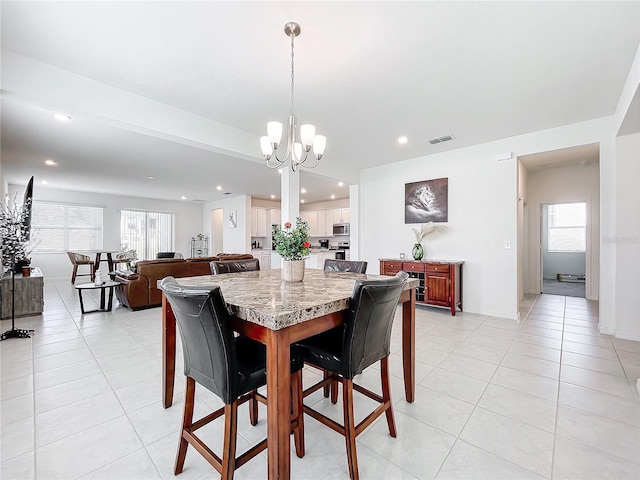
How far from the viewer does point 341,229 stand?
8.66 m

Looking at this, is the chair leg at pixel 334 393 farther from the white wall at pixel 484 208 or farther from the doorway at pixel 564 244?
the doorway at pixel 564 244

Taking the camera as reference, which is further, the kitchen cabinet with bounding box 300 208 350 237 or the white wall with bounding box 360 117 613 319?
the kitchen cabinet with bounding box 300 208 350 237

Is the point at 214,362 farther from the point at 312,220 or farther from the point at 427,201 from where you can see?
the point at 312,220

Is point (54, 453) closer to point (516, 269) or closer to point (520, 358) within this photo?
point (520, 358)

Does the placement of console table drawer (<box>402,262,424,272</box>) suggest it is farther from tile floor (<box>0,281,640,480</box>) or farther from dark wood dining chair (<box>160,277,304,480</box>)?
dark wood dining chair (<box>160,277,304,480</box>)

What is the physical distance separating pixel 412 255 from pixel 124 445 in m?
4.51

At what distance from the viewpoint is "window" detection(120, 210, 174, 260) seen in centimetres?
921

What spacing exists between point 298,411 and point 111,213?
974 cm

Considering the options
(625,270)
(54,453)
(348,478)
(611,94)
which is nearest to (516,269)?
(625,270)

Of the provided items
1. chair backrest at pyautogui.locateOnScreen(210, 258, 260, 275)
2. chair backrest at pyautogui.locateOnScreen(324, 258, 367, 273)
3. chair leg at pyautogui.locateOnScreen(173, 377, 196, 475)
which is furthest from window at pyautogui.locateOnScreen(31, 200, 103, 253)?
chair leg at pyautogui.locateOnScreen(173, 377, 196, 475)

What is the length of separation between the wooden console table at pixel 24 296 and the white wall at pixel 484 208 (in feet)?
19.0

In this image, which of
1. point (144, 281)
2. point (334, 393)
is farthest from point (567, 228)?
point (144, 281)

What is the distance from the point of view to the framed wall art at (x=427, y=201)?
15.7 feet

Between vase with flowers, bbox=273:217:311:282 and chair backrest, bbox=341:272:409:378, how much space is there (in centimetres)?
74
